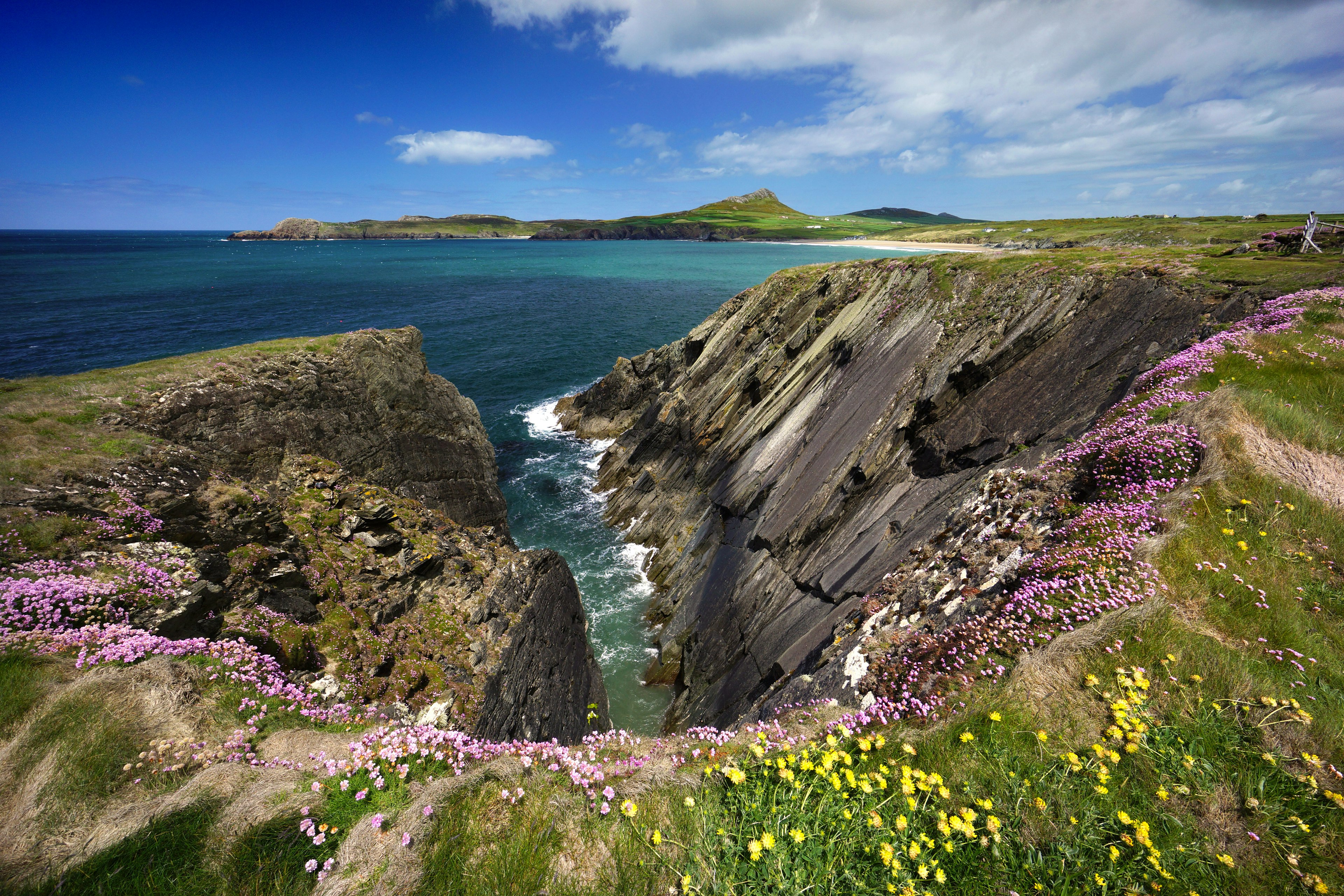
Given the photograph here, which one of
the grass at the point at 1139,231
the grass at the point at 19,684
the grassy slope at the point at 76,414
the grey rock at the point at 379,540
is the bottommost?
the grey rock at the point at 379,540

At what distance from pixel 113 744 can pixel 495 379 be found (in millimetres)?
52716

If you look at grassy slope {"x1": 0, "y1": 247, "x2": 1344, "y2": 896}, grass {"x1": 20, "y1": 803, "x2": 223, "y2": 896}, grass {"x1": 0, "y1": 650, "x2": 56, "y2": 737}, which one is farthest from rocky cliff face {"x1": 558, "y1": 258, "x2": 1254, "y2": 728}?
grass {"x1": 0, "y1": 650, "x2": 56, "y2": 737}

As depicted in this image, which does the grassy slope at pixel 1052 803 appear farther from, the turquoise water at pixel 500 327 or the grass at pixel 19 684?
the turquoise water at pixel 500 327

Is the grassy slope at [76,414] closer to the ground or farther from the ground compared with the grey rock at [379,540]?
farther from the ground

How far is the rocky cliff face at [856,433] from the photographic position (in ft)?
52.8

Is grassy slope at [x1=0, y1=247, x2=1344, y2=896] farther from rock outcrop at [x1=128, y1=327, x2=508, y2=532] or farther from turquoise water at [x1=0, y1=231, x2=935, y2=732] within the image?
turquoise water at [x1=0, y1=231, x2=935, y2=732]

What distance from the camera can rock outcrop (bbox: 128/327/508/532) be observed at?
690 inches

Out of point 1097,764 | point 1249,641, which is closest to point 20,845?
point 1097,764

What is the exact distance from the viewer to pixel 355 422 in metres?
22.6

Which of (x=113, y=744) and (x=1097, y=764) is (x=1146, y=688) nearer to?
(x=1097, y=764)

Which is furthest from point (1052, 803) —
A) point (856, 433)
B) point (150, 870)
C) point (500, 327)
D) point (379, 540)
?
point (500, 327)

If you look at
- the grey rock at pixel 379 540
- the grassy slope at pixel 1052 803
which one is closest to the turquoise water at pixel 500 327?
the grey rock at pixel 379 540

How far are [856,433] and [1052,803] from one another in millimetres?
16398

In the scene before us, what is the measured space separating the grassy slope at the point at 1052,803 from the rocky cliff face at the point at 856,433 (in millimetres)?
4408
